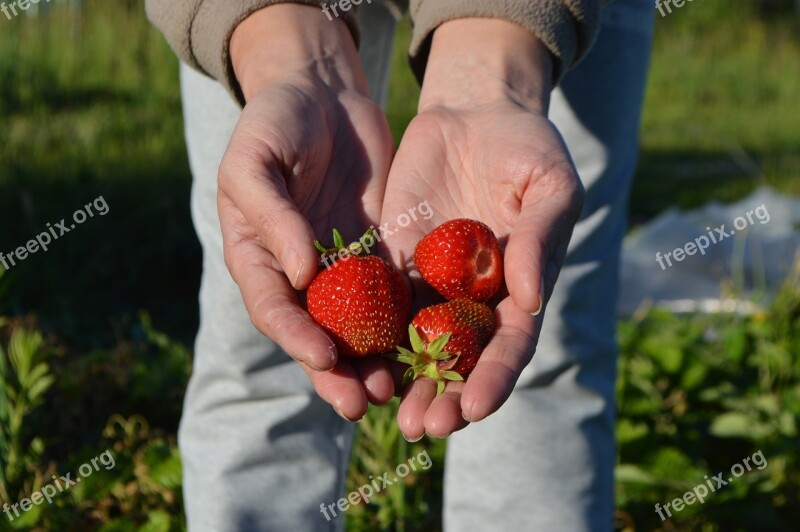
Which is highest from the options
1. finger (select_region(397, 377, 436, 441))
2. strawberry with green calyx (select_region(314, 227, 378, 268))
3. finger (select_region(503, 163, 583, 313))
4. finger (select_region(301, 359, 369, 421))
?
strawberry with green calyx (select_region(314, 227, 378, 268))

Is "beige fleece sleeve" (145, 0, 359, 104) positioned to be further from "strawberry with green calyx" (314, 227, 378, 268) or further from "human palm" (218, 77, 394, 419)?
"strawberry with green calyx" (314, 227, 378, 268)

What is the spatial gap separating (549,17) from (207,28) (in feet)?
1.81

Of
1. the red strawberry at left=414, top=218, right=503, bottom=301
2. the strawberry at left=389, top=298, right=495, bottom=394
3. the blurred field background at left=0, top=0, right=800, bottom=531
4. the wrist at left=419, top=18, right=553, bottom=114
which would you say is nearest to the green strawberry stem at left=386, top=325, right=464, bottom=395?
the strawberry at left=389, top=298, right=495, bottom=394

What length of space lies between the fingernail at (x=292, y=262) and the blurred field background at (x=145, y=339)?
3.21 feet

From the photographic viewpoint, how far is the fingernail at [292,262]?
1281 mm

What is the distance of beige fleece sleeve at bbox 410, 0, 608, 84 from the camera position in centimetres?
148

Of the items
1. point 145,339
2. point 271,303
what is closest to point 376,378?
point 271,303

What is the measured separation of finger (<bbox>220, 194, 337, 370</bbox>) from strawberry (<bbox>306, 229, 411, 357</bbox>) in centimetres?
4

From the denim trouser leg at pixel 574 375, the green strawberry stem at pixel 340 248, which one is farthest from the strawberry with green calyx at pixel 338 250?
the denim trouser leg at pixel 574 375

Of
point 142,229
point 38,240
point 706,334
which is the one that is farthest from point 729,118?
point 38,240

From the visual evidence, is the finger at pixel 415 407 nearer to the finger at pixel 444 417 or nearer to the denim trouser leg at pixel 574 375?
the finger at pixel 444 417

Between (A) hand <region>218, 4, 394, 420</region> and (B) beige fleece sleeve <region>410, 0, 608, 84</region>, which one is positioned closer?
(A) hand <region>218, 4, 394, 420</region>

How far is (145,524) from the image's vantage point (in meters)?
2.09

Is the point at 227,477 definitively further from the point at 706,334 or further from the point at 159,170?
the point at 159,170
